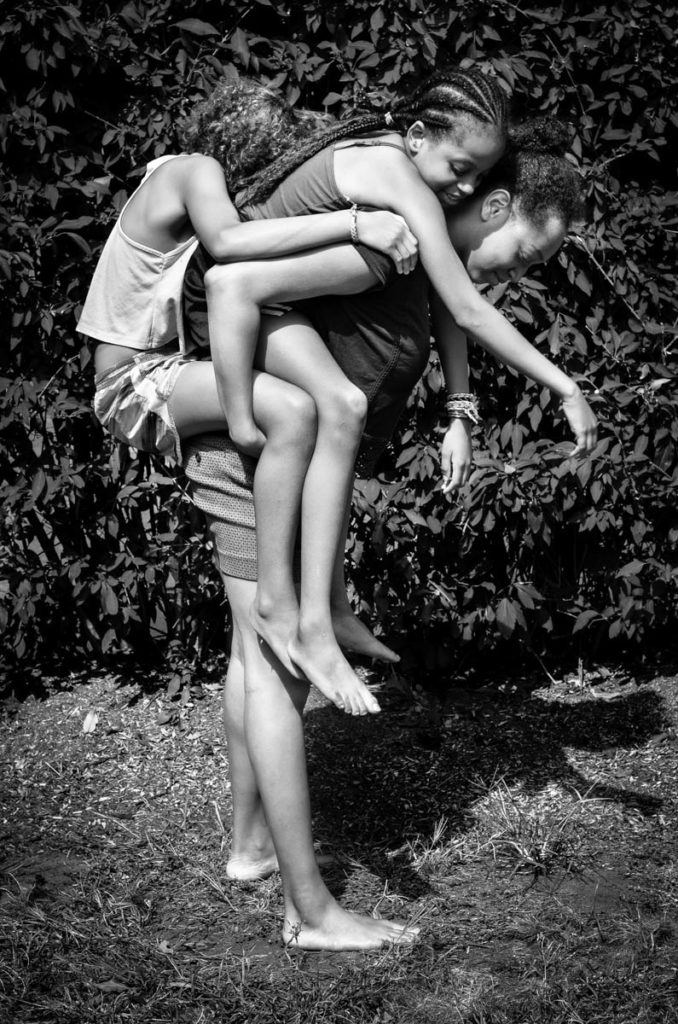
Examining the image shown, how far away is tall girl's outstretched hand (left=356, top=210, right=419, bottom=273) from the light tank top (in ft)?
1.50

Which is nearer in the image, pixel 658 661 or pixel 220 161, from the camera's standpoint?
pixel 220 161

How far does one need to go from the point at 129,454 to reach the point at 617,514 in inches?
66.6

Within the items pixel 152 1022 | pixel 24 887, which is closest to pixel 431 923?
pixel 152 1022

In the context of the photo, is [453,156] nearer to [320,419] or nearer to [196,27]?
[320,419]

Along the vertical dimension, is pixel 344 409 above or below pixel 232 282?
below

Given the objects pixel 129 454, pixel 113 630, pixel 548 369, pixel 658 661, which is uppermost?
pixel 548 369

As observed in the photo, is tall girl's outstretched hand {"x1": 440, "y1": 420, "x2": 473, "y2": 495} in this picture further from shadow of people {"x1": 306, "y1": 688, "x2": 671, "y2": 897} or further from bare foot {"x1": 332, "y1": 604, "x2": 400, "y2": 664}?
shadow of people {"x1": 306, "y1": 688, "x2": 671, "y2": 897}

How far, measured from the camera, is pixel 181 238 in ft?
8.68

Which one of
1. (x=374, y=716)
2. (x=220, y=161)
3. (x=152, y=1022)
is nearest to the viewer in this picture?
(x=152, y=1022)

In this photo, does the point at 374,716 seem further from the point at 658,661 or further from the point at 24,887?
the point at 24,887

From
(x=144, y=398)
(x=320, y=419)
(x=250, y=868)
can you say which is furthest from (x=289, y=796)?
(x=144, y=398)

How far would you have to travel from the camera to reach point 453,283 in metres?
2.42

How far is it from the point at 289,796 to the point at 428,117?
149cm

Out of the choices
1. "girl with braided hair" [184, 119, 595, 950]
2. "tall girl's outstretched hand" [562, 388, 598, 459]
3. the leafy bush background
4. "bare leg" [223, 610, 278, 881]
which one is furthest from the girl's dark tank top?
the leafy bush background
